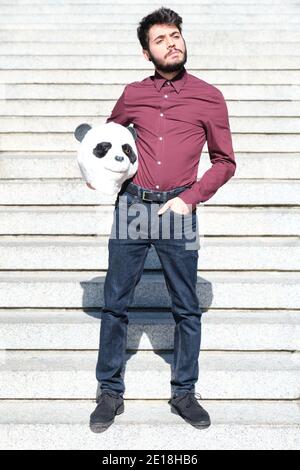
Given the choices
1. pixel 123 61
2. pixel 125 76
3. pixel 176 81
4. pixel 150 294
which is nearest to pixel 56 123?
pixel 125 76

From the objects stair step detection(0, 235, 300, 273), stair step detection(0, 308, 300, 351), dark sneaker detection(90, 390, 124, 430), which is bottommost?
dark sneaker detection(90, 390, 124, 430)

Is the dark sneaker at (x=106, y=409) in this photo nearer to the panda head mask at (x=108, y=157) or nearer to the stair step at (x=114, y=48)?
the panda head mask at (x=108, y=157)

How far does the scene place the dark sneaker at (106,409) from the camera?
2.86 m

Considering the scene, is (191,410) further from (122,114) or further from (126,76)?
(126,76)

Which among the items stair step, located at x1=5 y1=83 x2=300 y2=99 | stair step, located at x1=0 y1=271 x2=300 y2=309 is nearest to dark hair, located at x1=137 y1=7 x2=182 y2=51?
stair step, located at x1=0 y1=271 x2=300 y2=309

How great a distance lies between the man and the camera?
2701 millimetres

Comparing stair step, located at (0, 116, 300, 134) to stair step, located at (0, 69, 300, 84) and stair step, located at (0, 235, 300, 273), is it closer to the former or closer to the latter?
stair step, located at (0, 69, 300, 84)

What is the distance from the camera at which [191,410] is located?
290 centimetres

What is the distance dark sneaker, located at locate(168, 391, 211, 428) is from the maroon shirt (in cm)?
92

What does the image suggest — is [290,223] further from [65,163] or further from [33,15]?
[33,15]

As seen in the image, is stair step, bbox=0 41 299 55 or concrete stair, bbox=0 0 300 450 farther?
stair step, bbox=0 41 299 55

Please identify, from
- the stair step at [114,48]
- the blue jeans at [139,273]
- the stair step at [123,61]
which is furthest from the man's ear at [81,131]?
the stair step at [114,48]

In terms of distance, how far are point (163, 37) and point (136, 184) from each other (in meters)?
0.64

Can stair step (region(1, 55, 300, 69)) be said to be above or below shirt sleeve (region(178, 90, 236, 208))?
above
